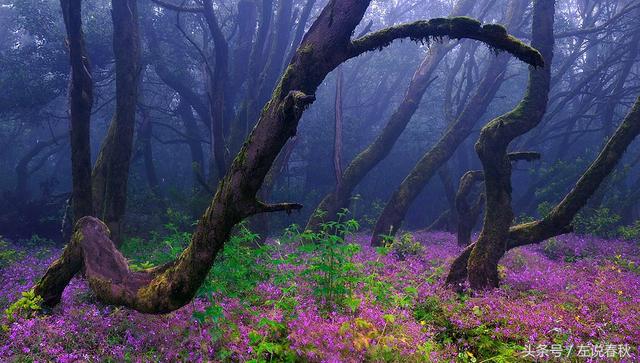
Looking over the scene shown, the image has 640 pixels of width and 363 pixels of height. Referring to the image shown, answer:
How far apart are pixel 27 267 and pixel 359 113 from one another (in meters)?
22.6

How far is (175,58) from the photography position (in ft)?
73.1

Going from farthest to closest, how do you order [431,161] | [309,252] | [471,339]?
[431,161], [309,252], [471,339]

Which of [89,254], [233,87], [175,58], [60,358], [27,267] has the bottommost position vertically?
[27,267]

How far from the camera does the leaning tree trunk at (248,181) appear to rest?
12.9 ft

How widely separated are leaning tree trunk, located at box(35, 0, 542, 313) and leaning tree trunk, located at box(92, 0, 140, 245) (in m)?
3.45

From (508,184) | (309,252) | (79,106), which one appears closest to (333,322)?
(309,252)

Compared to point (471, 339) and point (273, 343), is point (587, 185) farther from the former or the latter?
point (273, 343)

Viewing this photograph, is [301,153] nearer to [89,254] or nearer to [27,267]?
[27,267]

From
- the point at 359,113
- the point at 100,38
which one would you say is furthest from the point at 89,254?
the point at 359,113

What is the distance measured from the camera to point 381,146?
15.7m

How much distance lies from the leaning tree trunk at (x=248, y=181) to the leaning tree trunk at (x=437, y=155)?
856 cm

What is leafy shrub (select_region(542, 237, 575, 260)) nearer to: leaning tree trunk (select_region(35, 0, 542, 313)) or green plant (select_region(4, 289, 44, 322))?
leaning tree trunk (select_region(35, 0, 542, 313))

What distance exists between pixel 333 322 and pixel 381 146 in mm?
11049

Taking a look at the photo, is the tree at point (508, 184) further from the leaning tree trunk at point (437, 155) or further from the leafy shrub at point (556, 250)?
the leafy shrub at point (556, 250)
